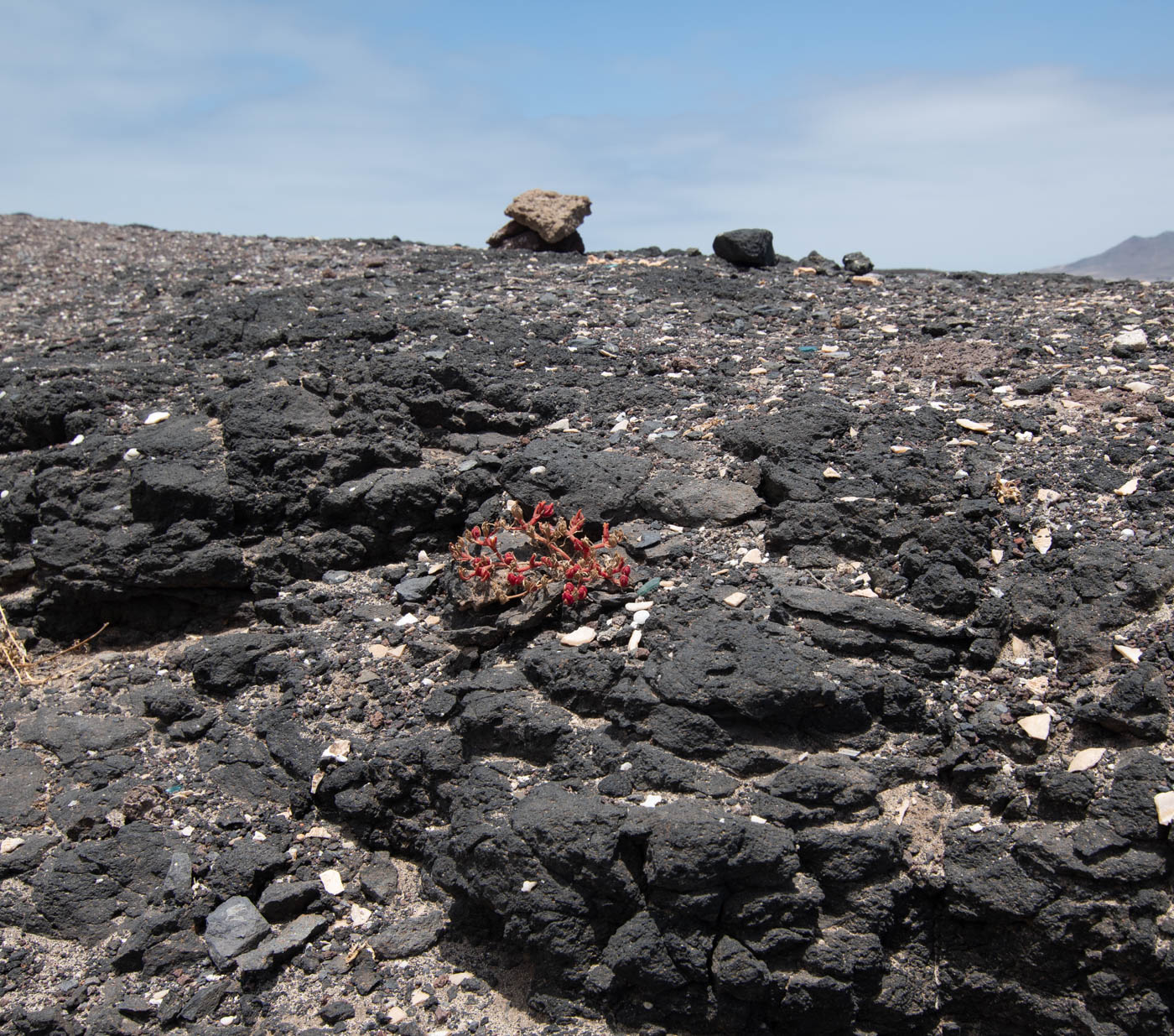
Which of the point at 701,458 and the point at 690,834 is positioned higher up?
the point at 701,458

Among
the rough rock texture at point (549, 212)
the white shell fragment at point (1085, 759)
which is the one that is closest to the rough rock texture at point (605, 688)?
the white shell fragment at point (1085, 759)

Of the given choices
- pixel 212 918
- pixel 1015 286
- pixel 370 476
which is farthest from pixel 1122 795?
pixel 1015 286

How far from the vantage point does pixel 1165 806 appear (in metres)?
2.64

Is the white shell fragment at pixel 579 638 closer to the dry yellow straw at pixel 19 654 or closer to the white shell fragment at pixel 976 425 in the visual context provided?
the white shell fragment at pixel 976 425

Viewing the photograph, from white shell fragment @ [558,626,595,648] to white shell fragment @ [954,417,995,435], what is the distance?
6.71 feet

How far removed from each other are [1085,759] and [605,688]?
5.19ft

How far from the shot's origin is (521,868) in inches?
112

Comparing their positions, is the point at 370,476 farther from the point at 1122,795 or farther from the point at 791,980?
the point at 1122,795

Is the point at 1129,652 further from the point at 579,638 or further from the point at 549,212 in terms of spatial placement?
the point at 549,212

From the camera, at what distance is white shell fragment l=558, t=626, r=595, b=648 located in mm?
3342

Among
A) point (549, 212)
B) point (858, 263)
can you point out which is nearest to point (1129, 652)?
point (858, 263)

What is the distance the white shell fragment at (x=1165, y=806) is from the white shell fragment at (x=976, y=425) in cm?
182

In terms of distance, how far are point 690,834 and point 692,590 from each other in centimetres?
101

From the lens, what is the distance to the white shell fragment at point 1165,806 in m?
2.62
